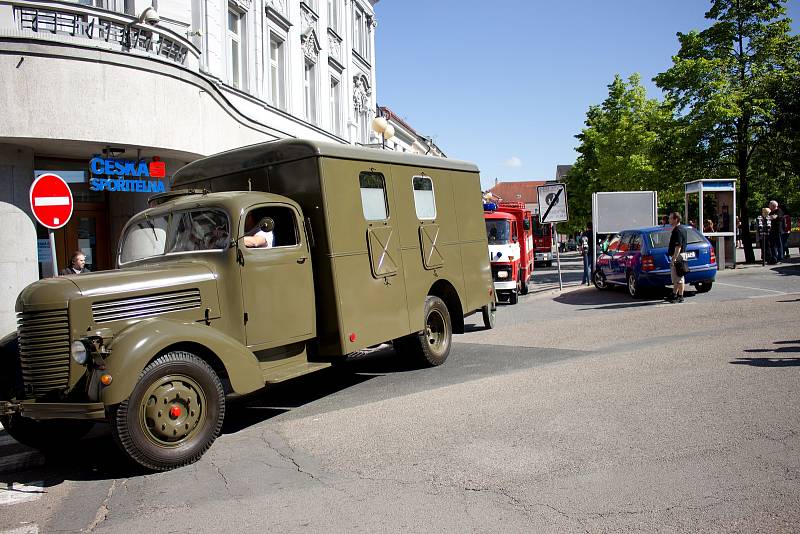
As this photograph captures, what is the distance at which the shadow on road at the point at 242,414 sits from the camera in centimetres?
578

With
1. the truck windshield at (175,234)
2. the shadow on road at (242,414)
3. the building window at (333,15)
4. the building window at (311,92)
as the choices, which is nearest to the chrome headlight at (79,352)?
the shadow on road at (242,414)

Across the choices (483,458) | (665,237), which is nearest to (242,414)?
(483,458)

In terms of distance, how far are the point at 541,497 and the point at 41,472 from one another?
4194 mm

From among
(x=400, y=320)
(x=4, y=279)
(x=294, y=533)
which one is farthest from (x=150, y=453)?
(x=4, y=279)

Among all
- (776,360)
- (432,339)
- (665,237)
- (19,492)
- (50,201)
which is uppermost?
(50,201)

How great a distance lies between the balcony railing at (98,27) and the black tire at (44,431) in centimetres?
906

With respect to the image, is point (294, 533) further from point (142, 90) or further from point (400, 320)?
point (142, 90)

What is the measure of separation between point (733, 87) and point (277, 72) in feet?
53.8

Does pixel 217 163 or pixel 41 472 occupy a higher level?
pixel 217 163

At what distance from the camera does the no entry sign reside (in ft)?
29.0

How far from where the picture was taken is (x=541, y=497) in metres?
4.41

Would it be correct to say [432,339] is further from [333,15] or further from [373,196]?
[333,15]

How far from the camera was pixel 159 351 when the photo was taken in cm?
559

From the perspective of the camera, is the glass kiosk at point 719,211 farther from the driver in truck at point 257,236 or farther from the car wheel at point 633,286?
the driver in truck at point 257,236
